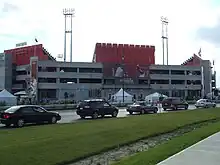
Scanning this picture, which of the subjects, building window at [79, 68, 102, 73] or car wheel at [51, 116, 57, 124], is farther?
building window at [79, 68, 102, 73]

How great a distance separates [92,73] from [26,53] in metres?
22.1

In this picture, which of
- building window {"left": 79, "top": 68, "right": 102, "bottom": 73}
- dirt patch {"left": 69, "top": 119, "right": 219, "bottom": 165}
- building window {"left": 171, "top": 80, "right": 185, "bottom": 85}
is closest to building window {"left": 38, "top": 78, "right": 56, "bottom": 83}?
building window {"left": 79, "top": 68, "right": 102, "bottom": 73}

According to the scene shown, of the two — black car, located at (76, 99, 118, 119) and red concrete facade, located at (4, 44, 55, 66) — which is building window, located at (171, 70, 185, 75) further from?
black car, located at (76, 99, 118, 119)

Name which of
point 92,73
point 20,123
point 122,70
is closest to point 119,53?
point 122,70

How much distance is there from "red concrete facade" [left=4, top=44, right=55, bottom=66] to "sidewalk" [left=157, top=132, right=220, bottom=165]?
354 ft

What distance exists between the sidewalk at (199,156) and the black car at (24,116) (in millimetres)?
13697

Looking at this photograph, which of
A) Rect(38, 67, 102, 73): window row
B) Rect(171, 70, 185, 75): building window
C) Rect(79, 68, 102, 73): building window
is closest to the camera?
Rect(38, 67, 102, 73): window row

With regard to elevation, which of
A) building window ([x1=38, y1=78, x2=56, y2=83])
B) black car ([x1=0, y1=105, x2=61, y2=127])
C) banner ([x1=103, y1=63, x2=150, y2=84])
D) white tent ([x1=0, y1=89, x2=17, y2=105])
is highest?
banner ([x1=103, y1=63, x2=150, y2=84])

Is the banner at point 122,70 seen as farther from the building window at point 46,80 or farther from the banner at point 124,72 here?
the building window at point 46,80

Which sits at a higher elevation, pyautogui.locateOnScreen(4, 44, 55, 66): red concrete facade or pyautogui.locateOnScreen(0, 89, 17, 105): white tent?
pyautogui.locateOnScreen(4, 44, 55, 66): red concrete facade

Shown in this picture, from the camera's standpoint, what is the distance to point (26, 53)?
396 feet

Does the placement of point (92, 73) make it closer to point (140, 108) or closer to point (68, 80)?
point (68, 80)

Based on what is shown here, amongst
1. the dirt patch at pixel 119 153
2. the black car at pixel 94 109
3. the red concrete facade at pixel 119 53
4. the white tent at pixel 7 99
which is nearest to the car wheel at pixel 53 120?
the black car at pixel 94 109

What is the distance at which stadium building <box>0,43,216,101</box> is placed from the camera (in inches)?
4503
